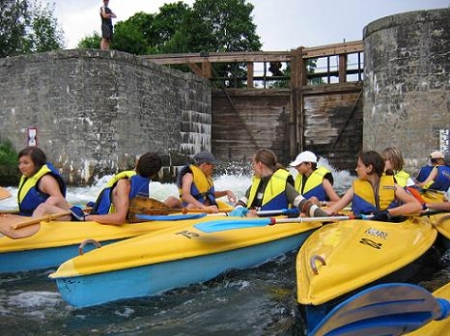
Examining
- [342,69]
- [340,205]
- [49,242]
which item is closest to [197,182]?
[340,205]

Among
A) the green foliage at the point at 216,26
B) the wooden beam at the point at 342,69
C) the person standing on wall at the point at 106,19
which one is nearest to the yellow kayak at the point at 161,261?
the person standing on wall at the point at 106,19

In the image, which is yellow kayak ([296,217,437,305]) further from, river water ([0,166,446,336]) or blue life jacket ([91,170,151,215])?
blue life jacket ([91,170,151,215])

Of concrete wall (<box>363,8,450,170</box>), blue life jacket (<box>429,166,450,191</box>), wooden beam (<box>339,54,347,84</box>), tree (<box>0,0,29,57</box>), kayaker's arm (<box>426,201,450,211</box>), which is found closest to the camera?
kayaker's arm (<box>426,201,450,211</box>)

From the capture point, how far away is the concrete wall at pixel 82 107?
Result: 9953mm

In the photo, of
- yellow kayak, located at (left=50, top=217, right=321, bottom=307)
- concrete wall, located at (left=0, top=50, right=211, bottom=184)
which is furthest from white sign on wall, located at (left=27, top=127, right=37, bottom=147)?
yellow kayak, located at (left=50, top=217, right=321, bottom=307)

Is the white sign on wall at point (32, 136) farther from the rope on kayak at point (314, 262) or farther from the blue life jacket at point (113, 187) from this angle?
the rope on kayak at point (314, 262)

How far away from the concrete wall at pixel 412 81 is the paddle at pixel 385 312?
8.90m

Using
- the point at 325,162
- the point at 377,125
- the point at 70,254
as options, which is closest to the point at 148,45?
the point at 325,162

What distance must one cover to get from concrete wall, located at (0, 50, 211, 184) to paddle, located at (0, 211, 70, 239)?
579 centimetres

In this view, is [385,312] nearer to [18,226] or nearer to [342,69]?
[18,226]

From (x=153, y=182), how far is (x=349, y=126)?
202 inches

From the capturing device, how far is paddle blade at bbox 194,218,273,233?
389 centimetres

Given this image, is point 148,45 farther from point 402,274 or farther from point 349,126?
point 402,274

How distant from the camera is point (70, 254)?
4363 millimetres
